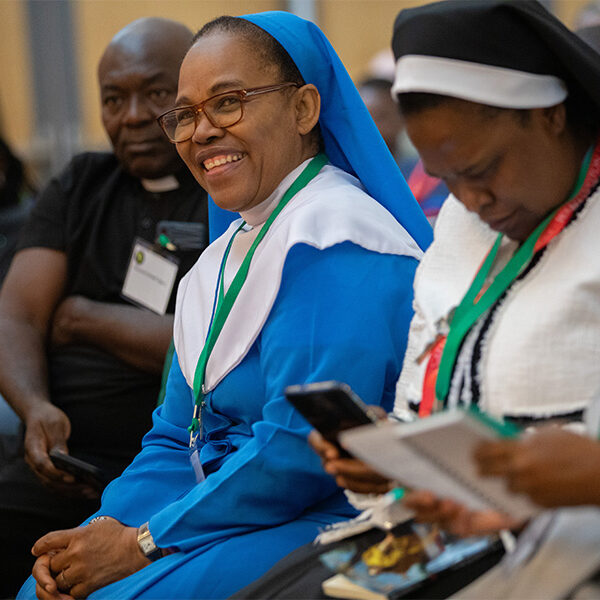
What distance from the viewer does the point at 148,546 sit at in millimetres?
2139

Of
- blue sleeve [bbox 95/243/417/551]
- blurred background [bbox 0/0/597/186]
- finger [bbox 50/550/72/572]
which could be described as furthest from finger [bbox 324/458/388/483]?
blurred background [bbox 0/0/597/186]

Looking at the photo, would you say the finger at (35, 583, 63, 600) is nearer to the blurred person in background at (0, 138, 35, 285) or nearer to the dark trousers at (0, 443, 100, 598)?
the dark trousers at (0, 443, 100, 598)

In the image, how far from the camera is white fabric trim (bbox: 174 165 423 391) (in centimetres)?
216

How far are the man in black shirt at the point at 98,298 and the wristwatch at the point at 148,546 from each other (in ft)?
2.98

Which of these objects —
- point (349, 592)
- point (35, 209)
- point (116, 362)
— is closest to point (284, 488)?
point (349, 592)

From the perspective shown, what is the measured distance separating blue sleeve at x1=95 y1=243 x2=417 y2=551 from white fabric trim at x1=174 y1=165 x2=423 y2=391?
0.03 m

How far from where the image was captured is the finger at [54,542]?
2244mm

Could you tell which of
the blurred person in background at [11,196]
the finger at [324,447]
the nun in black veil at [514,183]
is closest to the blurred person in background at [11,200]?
the blurred person in background at [11,196]

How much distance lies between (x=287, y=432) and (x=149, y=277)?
1340 millimetres

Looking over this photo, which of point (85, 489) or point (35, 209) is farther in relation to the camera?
point (35, 209)

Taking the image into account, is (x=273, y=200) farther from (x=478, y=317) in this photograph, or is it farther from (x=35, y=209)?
(x=35, y=209)

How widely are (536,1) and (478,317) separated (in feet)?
1.86

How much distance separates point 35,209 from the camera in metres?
3.44

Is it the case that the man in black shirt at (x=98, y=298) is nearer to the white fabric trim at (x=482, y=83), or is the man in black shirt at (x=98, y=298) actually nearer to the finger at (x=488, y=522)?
the white fabric trim at (x=482, y=83)
